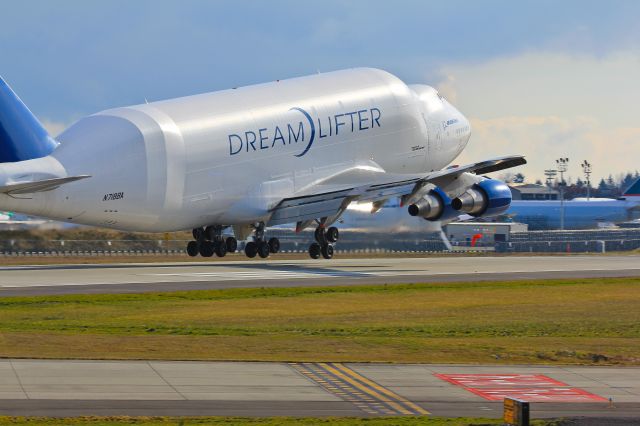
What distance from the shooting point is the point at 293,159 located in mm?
61500

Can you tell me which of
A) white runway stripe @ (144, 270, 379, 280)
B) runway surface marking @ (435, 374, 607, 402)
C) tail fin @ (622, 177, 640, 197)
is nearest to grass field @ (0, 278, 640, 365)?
runway surface marking @ (435, 374, 607, 402)

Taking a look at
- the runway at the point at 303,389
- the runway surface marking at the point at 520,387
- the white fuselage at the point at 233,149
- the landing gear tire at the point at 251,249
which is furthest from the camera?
the landing gear tire at the point at 251,249

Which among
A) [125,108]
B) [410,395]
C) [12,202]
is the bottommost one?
[410,395]

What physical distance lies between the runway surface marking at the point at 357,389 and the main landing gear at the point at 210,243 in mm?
33253

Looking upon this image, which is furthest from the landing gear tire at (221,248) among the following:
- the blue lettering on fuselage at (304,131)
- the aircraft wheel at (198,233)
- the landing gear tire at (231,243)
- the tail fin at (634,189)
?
the tail fin at (634,189)

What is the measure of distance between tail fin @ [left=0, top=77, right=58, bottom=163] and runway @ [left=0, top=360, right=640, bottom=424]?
23276 millimetres

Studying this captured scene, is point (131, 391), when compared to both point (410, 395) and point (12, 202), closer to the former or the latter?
point (410, 395)

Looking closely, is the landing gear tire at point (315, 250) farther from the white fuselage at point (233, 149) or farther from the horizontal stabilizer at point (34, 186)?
the horizontal stabilizer at point (34, 186)

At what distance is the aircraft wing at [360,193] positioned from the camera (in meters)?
58.7

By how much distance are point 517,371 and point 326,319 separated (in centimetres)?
1163

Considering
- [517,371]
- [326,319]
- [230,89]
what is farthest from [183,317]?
[230,89]

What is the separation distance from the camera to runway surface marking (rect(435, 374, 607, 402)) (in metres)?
24.4

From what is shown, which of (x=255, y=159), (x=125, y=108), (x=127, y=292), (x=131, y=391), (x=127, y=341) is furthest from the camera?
(x=255, y=159)

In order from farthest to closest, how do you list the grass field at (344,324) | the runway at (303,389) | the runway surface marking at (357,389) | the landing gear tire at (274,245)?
the landing gear tire at (274,245) < the grass field at (344,324) < the runway surface marking at (357,389) < the runway at (303,389)
